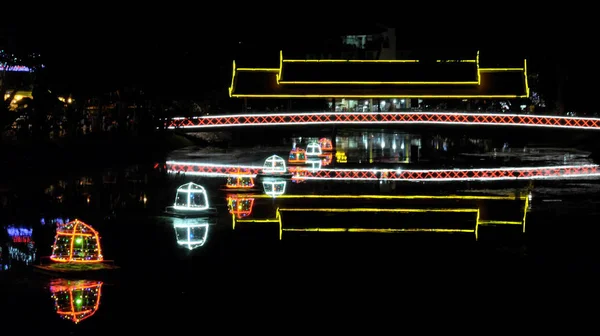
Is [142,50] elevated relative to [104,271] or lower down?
elevated

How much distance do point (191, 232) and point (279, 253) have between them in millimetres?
3567

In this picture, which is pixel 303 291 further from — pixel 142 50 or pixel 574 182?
pixel 142 50

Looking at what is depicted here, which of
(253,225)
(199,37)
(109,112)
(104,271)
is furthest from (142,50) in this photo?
(104,271)

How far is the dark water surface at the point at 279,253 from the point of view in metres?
17.7

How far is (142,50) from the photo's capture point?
69.8 m

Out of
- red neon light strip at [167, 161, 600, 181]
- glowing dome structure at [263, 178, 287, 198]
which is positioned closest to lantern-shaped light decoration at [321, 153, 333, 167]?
red neon light strip at [167, 161, 600, 181]

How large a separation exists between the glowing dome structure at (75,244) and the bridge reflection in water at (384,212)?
20.3ft

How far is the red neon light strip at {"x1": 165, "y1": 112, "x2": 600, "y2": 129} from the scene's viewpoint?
67.6m

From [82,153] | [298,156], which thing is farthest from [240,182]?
[298,156]

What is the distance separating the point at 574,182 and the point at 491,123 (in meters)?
25.6

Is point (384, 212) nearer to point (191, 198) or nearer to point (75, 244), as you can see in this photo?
point (191, 198)

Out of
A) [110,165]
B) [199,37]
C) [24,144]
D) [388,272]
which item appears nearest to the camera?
[388,272]

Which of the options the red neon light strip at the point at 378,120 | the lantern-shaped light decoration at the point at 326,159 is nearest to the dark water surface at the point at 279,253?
the lantern-shaped light decoration at the point at 326,159

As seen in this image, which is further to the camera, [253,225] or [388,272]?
[253,225]
